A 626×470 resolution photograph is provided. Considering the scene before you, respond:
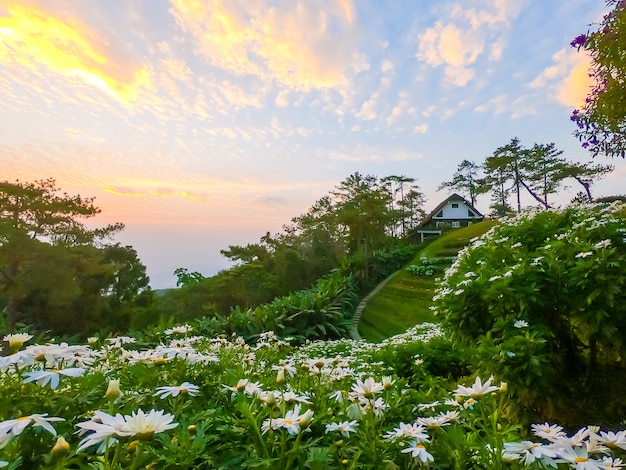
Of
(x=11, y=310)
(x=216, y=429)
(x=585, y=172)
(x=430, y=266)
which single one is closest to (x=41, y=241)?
(x=11, y=310)

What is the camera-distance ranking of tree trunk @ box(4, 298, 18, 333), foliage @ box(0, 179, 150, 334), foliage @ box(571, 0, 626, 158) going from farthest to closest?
foliage @ box(0, 179, 150, 334), tree trunk @ box(4, 298, 18, 333), foliage @ box(571, 0, 626, 158)

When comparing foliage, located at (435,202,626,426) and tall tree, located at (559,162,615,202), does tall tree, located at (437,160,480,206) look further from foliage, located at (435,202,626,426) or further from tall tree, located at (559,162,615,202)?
foliage, located at (435,202,626,426)

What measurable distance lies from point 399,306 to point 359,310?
1522mm

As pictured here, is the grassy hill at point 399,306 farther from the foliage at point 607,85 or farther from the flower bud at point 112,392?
the flower bud at point 112,392

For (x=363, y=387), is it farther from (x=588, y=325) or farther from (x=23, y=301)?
(x=23, y=301)

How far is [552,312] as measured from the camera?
2586 millimetres

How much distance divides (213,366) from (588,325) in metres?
2.63

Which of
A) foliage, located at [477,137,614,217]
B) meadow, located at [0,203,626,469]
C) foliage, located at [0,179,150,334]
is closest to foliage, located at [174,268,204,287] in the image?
foliage, located at [0,179,150,334]

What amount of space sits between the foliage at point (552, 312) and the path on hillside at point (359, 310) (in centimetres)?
536

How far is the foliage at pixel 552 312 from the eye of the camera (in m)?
2.29

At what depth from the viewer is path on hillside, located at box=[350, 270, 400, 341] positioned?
8.47 m

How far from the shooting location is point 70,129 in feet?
16.7

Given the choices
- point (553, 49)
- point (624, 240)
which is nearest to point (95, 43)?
point (624, 240)

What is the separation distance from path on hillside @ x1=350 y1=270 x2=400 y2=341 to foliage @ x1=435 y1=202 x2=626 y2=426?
5355 millimetres
